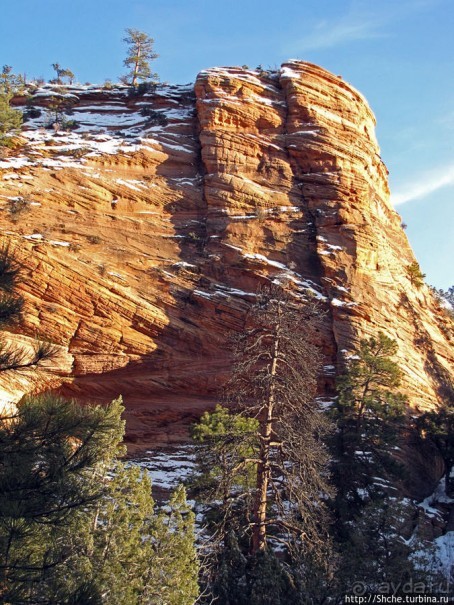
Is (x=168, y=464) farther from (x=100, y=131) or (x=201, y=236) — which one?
(x=100, y=131)

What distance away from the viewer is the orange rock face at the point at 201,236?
25.8 metres

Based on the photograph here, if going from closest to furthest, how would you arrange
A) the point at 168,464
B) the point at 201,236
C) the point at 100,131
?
the point at 168,464 < the point at 201,236 < the point at 100,131

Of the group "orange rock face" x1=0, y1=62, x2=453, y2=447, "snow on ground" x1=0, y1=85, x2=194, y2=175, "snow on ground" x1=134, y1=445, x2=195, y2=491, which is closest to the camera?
"snow on ground" x1=134, y1=445, x2=195, y2=491

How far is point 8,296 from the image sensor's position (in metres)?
7.70

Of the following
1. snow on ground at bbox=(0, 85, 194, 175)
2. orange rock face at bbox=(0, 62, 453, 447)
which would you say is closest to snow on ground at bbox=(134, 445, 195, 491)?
orange rock face at bbox=(0, 62, 453, 447)

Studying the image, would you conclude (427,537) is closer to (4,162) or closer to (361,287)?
(361,287)

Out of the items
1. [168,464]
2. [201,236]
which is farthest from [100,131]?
[168,464]

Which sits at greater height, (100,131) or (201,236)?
(100,131)

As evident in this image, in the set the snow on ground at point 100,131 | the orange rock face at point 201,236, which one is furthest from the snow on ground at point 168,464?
the snow on ground at point 100,131

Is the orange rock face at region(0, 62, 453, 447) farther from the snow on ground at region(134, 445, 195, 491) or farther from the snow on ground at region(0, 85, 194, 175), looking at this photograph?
the snow on ground at region(134, 445, 195, 491)

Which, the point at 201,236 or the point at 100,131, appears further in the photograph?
the point at 100,131

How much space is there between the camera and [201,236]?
31.1 metres

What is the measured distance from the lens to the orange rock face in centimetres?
2577

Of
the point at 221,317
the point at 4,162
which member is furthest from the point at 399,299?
the point at 4,162
